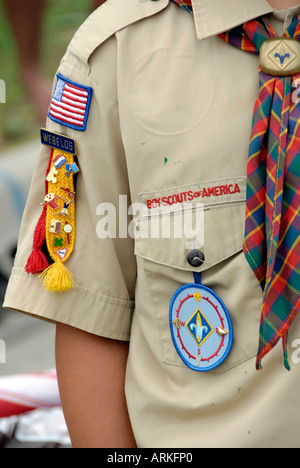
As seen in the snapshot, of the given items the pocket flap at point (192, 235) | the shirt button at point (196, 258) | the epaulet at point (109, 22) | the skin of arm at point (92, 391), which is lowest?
the skin of arm at point (92, 391)

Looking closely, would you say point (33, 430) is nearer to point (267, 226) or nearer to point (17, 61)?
point (267, 226)

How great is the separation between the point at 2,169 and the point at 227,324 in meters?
2.71

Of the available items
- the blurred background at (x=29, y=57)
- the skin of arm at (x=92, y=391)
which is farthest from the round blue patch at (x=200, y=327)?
the blurred background at (x=29, y=57)

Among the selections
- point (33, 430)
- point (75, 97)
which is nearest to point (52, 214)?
point (75, 97)

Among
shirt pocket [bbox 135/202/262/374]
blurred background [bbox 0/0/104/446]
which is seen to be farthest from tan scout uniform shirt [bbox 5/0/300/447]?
blurred background [bbox 0/0/104/446]

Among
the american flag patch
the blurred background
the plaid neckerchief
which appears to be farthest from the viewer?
the blurred background

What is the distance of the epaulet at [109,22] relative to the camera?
3.60 ft

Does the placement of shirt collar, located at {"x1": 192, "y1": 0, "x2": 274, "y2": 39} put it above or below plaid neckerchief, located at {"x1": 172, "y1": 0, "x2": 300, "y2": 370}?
above

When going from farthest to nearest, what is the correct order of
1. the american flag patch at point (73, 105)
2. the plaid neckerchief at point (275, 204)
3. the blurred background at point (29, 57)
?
the blurred background at point (29, 57) < the american flag patch at point (73, 105) < the plaid neckerchief at point (275, 204)

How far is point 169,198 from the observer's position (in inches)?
42.2

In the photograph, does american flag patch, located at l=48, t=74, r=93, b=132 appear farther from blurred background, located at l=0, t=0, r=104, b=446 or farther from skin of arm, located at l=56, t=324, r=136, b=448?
blurred background, located at l=0, t=0, r=104, b=446

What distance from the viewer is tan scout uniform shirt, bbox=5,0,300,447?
103cm

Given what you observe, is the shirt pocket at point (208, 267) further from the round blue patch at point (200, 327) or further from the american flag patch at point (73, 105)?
the american flag patch at point (73, 105)


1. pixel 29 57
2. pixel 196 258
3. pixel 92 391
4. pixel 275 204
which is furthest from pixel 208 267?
pixel 29 57
